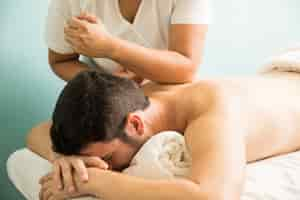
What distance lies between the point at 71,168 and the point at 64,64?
540 millimetres

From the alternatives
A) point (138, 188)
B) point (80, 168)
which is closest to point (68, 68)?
point (80, 168)

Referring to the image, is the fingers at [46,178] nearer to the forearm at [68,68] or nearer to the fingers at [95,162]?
the fingers at [95,162]

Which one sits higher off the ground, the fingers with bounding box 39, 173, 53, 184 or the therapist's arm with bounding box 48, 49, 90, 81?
the therapist's arm with bounding box 48, 49, 90, 81

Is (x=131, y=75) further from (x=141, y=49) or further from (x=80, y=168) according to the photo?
(x=80, y=168)

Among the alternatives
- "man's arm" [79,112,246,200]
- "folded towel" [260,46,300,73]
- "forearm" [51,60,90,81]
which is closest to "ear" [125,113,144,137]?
"man's arm" [79,112,246,200]

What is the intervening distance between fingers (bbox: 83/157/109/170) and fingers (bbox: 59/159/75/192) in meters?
0.04

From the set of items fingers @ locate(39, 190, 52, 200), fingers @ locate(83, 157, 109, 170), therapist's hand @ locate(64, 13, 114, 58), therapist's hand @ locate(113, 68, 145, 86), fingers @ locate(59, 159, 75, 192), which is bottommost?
Result: fingers @ locate(39, 190, 52, 200)

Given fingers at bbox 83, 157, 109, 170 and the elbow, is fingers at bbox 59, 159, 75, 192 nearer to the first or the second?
fingers at bbox 83, 157, 109, 170

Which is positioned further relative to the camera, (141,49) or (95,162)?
(141,49)

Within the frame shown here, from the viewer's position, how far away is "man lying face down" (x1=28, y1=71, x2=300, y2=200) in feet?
3.41

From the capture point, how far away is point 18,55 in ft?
5.36

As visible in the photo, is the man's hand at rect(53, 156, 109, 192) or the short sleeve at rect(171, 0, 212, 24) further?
the short sleeve at rect(171, 0, 212, 24)

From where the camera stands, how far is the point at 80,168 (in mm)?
1100

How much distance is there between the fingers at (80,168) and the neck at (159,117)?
0.17 metres
